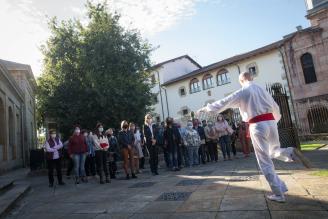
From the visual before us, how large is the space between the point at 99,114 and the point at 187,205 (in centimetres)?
1699

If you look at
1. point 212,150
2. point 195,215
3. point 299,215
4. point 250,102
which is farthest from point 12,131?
point 299,215

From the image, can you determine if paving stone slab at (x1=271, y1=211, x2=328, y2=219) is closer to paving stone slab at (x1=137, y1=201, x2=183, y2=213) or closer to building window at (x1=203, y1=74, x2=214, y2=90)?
paving stone slab at (x1=137, y1=201, x2=183, y2=213)

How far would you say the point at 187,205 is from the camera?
5211 millimetres

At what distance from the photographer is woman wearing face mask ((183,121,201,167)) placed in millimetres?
12477

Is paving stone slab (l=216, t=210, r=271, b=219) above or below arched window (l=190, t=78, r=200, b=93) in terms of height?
below

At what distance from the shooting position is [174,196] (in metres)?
6.14

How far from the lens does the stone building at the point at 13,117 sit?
17703mm

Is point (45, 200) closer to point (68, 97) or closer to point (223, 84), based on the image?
point (68, 97)

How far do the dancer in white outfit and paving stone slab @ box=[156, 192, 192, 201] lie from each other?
5.52ft

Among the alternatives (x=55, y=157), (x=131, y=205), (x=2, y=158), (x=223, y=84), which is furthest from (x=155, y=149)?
(x=223, y=84)

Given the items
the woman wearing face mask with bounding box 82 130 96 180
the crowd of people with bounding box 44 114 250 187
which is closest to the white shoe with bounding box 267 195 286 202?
the crowd of people with bounding box 44 114 250 187

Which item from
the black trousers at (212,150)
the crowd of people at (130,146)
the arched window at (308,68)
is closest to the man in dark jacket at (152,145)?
the crowd of people at (130,146)

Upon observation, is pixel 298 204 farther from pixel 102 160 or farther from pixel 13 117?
pixel 13 117

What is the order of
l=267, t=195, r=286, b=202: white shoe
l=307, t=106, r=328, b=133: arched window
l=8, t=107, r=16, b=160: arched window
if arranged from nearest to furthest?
l=267, t=195, r=286, b=202: white shoe → l=8, t=107, r=16, b=160: arched window → l=307, t=106, r=328, b=133: arched window
